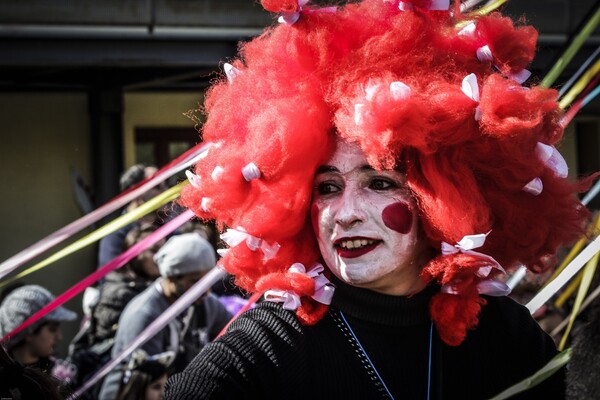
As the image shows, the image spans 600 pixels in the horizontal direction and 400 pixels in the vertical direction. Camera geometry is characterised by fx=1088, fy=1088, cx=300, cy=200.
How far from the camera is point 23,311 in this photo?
15.9ft

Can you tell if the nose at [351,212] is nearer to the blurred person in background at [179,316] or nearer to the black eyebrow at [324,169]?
the black eyebrow at [324,169]

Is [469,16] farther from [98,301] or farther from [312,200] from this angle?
[98,301]

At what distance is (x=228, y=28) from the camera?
7.76m

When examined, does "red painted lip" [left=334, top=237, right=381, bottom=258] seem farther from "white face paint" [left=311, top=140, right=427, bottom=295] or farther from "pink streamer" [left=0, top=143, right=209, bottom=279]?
"pink streamer" [left=0, top=143, right=209, bottom=279]

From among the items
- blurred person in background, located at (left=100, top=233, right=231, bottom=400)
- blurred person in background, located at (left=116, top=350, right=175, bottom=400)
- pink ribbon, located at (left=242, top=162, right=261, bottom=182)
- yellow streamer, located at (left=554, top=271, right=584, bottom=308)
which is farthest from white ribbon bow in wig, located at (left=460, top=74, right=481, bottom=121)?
blurred person in background, located at (left=100, top=233, right=231, bottom=400)

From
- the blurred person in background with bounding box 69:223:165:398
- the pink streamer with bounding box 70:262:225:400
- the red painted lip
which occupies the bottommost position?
the blurred person in background with bounding box 69:223:165:398

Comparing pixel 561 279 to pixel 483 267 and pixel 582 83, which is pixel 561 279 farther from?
pixel 582 83

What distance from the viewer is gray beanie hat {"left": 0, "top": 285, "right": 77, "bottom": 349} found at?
4.76 m

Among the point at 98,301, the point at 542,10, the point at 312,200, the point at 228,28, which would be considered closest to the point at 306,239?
the point at 312,200

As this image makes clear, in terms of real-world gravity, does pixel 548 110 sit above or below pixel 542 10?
above

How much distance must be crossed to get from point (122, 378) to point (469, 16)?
8.25ft

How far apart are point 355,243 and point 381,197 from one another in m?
0.14

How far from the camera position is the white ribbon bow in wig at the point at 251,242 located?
287 cm

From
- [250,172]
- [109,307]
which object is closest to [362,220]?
[250,172]
